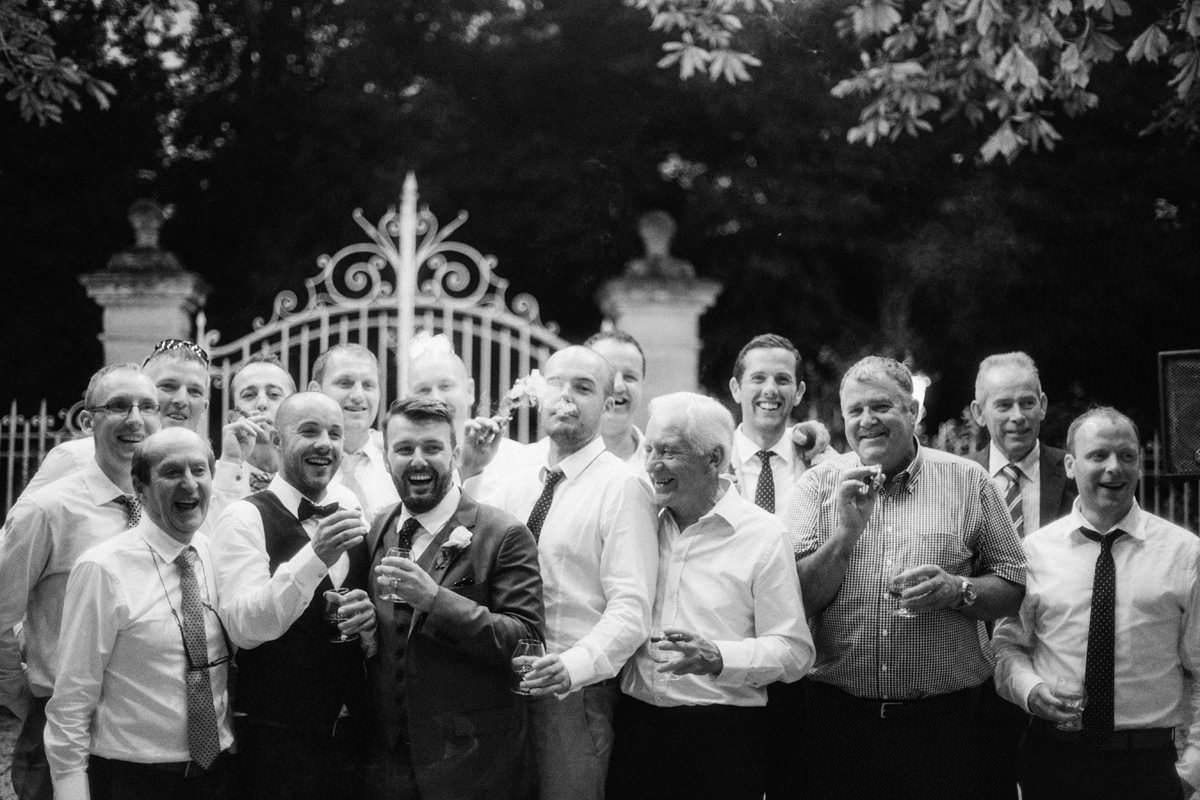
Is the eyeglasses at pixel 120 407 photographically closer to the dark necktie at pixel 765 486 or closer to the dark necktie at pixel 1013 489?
the dark necktie at pixel 765 486

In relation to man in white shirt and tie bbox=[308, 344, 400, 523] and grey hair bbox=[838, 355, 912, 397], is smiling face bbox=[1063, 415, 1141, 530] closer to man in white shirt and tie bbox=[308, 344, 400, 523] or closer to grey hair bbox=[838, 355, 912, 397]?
grey hair bbox=[838, 355, 912, 397]

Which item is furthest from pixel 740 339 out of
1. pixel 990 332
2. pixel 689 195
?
pixel 990 332

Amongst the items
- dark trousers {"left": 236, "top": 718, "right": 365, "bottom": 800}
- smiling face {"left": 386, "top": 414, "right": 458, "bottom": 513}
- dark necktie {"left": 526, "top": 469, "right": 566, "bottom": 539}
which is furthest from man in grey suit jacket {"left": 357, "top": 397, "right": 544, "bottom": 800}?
dark necktie {"left": 526, "top": 469, "right": 566, "bottom": 539}

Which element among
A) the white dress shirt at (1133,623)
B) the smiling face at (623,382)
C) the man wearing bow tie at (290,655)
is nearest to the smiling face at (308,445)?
the man wearing bow tie at (290,655)

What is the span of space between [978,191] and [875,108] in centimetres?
462

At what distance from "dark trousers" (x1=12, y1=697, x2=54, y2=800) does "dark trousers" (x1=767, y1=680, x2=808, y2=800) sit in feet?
7.73

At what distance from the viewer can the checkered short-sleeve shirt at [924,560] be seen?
4.15 m

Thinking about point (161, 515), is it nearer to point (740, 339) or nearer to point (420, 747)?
point (420, 747)

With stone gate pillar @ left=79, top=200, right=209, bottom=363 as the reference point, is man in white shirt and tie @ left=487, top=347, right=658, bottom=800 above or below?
below

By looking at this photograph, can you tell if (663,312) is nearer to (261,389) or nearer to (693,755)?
(261,389)

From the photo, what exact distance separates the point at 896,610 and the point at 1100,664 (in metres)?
0.71

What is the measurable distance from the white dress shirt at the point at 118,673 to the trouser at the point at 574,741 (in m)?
0.97

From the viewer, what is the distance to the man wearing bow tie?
12.9 ft

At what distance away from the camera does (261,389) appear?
5504mm
